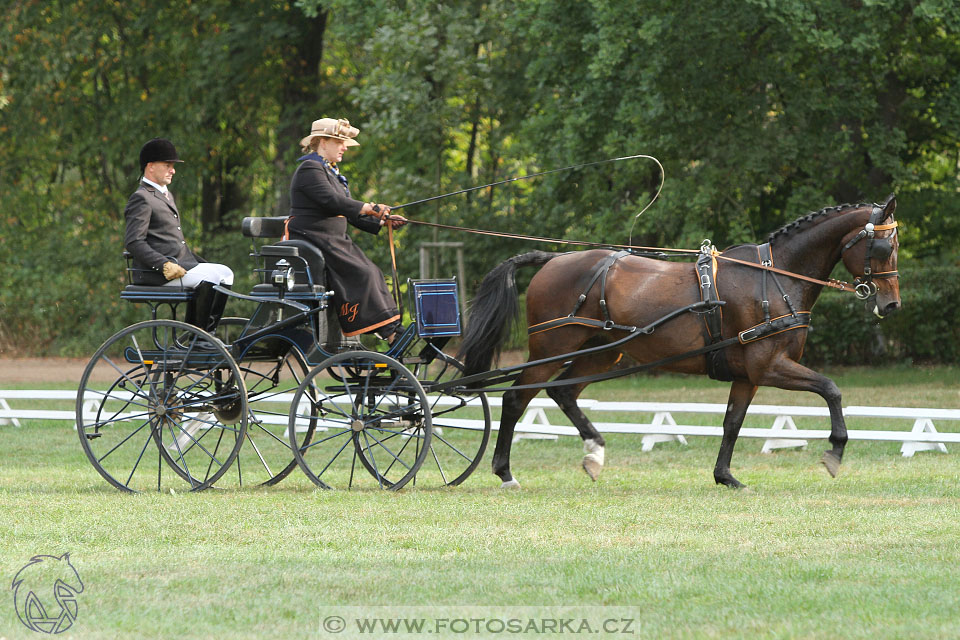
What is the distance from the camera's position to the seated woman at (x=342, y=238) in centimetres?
825

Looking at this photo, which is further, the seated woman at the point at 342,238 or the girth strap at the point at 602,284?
the girth strap at the point at 602,284

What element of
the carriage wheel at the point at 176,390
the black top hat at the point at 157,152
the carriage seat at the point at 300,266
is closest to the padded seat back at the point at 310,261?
the carriage seat at the point at 300,266

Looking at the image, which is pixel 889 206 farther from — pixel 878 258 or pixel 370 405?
pixel 370 405

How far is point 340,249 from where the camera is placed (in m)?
8.36

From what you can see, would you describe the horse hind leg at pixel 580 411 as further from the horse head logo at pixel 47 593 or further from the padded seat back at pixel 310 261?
the horse head logo at pixel 47 593

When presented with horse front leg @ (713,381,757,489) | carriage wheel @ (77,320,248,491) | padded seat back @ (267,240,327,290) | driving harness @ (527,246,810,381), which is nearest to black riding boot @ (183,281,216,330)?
carriage wheel @ (77,320,248,491)

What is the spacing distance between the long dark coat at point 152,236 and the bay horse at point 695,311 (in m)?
2.13

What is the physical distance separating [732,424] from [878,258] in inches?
58.6

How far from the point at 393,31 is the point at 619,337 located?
425 inches

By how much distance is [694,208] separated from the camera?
16906 mm

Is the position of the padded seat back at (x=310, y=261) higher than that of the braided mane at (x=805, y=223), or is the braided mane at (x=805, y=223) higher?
the braided mane at (x=805, y=223)

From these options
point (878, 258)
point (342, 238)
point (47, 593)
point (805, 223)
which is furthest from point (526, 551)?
point (805, 223)

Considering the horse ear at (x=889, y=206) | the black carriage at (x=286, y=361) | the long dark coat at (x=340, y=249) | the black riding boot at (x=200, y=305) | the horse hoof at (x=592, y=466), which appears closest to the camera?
the horse ear at (x=889, y=206)

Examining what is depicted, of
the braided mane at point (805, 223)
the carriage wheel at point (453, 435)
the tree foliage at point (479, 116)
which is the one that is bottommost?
the carriage wheel at point (453, 435)
